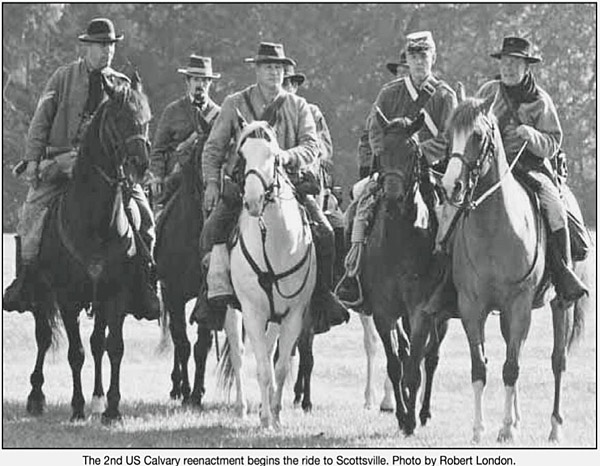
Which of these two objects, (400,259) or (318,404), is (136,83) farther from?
(318,404)

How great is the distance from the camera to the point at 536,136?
13.9 metres

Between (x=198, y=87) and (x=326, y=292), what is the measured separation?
4330mm

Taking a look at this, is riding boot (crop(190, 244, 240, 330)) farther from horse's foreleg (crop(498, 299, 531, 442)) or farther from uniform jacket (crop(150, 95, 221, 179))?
uniform jacket (crop(150, 95, 221, 179))

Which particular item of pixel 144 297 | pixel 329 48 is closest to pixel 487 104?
pixel 144 297

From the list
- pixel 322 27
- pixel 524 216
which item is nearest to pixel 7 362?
pixel 524 216

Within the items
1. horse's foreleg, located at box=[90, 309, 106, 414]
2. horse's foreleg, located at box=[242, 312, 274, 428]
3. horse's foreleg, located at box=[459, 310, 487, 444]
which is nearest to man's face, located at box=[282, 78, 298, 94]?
horse's foreleg, located at box=[90, 309, 106, 414]

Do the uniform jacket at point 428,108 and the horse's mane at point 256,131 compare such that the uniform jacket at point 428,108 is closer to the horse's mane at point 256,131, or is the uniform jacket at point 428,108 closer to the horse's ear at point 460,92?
the horse's ear at point 460,92

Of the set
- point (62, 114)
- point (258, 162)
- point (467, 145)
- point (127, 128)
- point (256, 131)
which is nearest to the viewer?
point (467, 145)

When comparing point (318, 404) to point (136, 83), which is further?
point (318, 404)

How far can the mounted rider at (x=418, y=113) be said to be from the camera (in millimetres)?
14422

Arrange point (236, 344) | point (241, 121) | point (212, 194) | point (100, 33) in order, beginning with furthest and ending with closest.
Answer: point (236, 344) → point (100, 33) → point (212, 194) → point (241, 121)

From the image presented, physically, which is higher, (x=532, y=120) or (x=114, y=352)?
(x=532, y=120)

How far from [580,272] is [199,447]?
4848mm

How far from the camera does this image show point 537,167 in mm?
14383
